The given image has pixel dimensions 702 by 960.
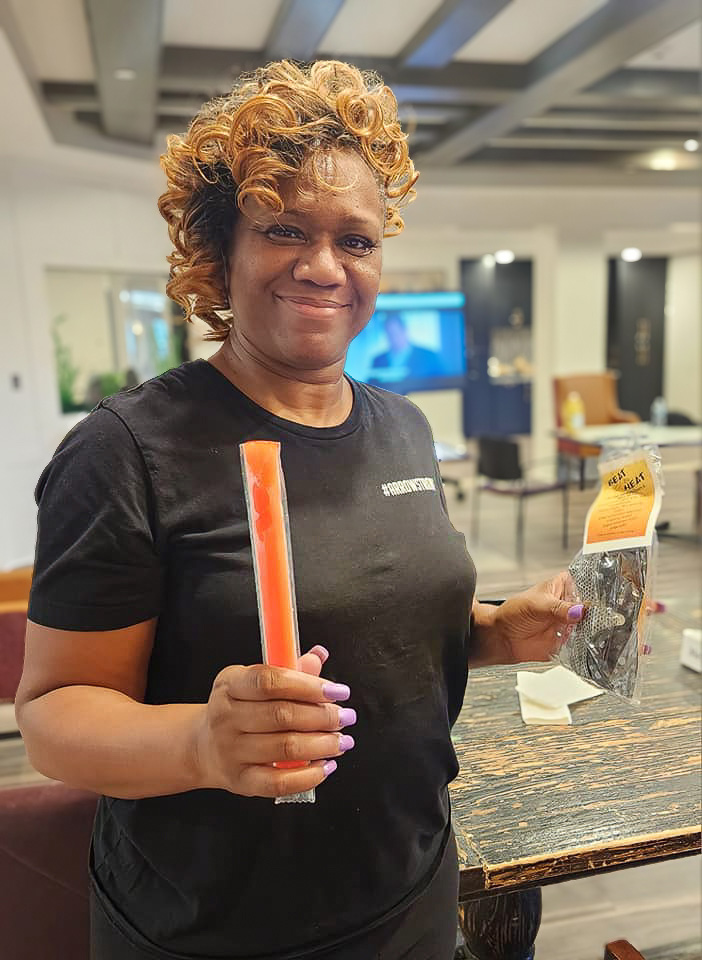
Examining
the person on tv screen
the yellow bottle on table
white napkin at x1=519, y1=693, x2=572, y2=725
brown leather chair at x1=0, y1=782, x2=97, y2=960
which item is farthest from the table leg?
the yellow bottle on table

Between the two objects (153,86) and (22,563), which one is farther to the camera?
(22,563)

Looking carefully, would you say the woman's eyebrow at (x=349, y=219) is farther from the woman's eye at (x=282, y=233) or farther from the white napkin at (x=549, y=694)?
the white napkin at (x=549, y=694)

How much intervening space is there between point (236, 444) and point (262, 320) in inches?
5.2

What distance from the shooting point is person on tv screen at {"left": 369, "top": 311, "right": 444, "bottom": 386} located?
4.65m

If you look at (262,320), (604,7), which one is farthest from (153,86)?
(262,320)

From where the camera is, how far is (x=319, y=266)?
73 cm

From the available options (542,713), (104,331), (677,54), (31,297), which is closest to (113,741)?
(542,713)

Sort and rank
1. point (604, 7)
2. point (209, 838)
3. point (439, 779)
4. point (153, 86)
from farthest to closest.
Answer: point (153, 86), point (604, 7), point (439, 779), point (209, 838)

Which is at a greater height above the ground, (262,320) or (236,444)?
(262,320)

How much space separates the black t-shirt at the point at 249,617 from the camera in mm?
660

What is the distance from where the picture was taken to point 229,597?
0.69 meters

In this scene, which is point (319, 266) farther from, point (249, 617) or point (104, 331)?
point (104, 331)

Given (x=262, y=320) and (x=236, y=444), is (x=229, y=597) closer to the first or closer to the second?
(x=236, y=444)

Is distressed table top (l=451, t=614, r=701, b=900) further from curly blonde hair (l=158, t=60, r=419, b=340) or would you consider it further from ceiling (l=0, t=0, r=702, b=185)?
ceiling (l=0, t=0, r=702, b=185)
